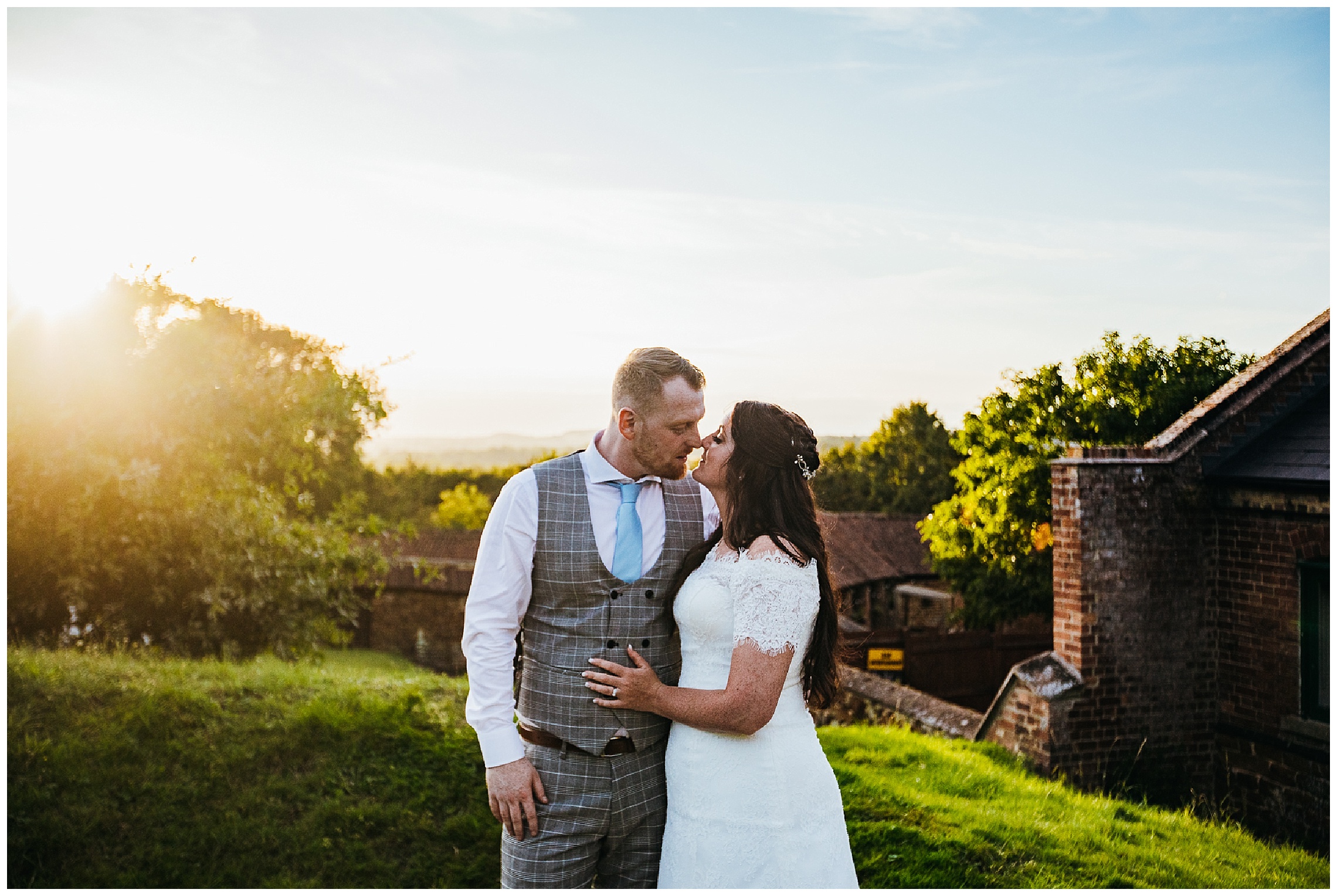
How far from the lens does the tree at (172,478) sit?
9102mm

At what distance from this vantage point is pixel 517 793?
9.60ft

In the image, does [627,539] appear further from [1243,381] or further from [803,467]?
[1243,381]

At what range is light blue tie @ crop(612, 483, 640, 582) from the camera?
120 inches

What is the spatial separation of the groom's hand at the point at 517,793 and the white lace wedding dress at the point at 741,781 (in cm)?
42

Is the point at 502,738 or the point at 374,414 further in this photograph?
the point at 374,414

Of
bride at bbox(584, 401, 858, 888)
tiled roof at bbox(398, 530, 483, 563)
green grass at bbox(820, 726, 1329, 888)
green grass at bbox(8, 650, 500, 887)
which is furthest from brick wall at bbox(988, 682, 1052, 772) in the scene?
tiled roof at bbox(398, 530, 483, 563)

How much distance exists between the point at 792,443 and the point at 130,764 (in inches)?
216

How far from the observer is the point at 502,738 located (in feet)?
9.58

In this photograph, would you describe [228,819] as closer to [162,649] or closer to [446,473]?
[162,649]

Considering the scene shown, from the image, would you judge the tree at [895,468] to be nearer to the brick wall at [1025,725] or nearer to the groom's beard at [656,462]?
the brick wall at [1025,725]

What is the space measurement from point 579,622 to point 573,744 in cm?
38

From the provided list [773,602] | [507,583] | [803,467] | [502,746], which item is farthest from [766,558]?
[502,746]

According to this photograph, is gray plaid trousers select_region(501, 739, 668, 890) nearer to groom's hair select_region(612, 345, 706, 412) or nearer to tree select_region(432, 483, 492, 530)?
groom's hair select_region(612, 345, 706, 412)

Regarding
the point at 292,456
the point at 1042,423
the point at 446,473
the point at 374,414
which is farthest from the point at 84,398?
the point at 446,473
